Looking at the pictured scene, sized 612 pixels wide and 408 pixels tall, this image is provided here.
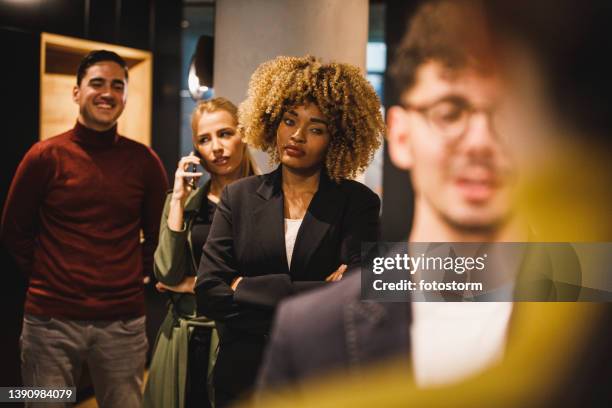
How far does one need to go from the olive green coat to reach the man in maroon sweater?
0.85 feet

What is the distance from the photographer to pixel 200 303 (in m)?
2.25

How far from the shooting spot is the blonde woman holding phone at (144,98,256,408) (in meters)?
2.58

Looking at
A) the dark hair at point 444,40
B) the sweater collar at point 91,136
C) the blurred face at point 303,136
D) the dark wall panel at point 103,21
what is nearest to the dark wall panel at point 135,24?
the dark wall panel at point 103,21

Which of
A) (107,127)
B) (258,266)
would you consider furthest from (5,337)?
(258,266)

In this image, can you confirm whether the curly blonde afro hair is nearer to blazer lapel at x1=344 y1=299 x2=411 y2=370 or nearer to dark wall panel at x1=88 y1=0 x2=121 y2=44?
blazer lapel at x1=344 y1=299 x2=411 y2=370

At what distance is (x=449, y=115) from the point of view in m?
2.11

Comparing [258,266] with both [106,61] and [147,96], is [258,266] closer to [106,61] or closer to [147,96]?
[106,61]

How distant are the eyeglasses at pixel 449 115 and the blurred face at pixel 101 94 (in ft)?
3.69

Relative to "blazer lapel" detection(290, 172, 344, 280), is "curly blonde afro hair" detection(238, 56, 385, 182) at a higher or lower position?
higher

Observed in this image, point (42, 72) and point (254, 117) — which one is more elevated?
point (42, 72)

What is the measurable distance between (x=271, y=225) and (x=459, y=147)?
1.87 ft

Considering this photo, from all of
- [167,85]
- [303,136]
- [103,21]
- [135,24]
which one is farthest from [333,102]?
[167,85]

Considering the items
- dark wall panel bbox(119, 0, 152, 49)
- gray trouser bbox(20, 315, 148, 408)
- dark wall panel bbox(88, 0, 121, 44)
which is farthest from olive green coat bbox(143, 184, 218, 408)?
dark wall panel bbox(119, 0, 152, 49)

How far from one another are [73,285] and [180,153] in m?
1.79
